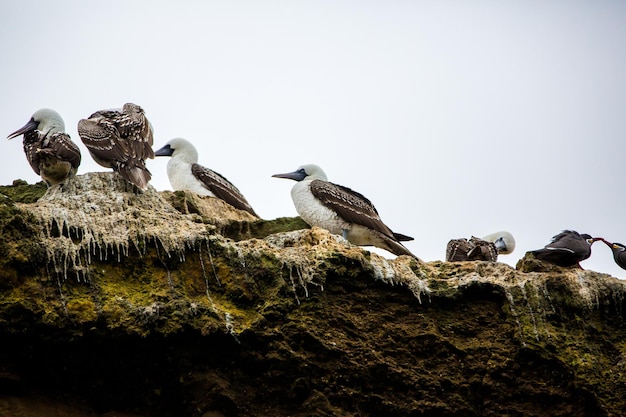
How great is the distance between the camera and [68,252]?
9352 mm

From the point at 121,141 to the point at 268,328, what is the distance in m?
4.11

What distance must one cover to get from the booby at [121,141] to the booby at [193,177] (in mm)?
2639

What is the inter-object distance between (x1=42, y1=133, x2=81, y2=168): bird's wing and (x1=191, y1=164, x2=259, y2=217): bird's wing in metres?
3.78

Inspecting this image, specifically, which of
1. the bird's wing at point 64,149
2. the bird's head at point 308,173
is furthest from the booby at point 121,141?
the bird's head at point 308,173

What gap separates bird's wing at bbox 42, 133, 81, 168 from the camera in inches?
457

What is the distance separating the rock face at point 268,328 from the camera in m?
9.12

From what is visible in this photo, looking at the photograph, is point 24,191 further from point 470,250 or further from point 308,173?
point 470,250

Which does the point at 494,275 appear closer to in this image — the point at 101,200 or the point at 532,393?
the point at 532,393

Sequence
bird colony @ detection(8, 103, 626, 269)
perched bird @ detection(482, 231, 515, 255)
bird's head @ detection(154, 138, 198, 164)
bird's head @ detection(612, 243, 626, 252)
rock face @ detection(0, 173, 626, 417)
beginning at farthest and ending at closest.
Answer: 1. perched bird @ detection(482, 231, 515, 255)
2. bird's head @ detection(154, 138, 198, 164)
3. bird's head @ detection(612, 243, 626, 252)
4. bird colony @ detection(8, 103, 626, 269)
5. rock face @ detection(0, 173, 626, 417)

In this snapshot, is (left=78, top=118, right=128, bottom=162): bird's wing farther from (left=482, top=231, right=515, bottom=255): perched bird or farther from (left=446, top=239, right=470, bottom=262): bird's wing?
(left=482, top=231, right=515, bottom=255): perched bird

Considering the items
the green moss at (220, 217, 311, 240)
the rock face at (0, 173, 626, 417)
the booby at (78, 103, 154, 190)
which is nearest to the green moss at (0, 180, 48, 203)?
the booby at (78, 103, 154, 190)

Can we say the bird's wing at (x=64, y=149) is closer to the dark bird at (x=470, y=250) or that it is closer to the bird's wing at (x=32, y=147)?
the bird's wing at (x=32, y=147)

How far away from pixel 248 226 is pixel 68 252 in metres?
3.67

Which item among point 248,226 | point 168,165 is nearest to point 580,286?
point 248,226
